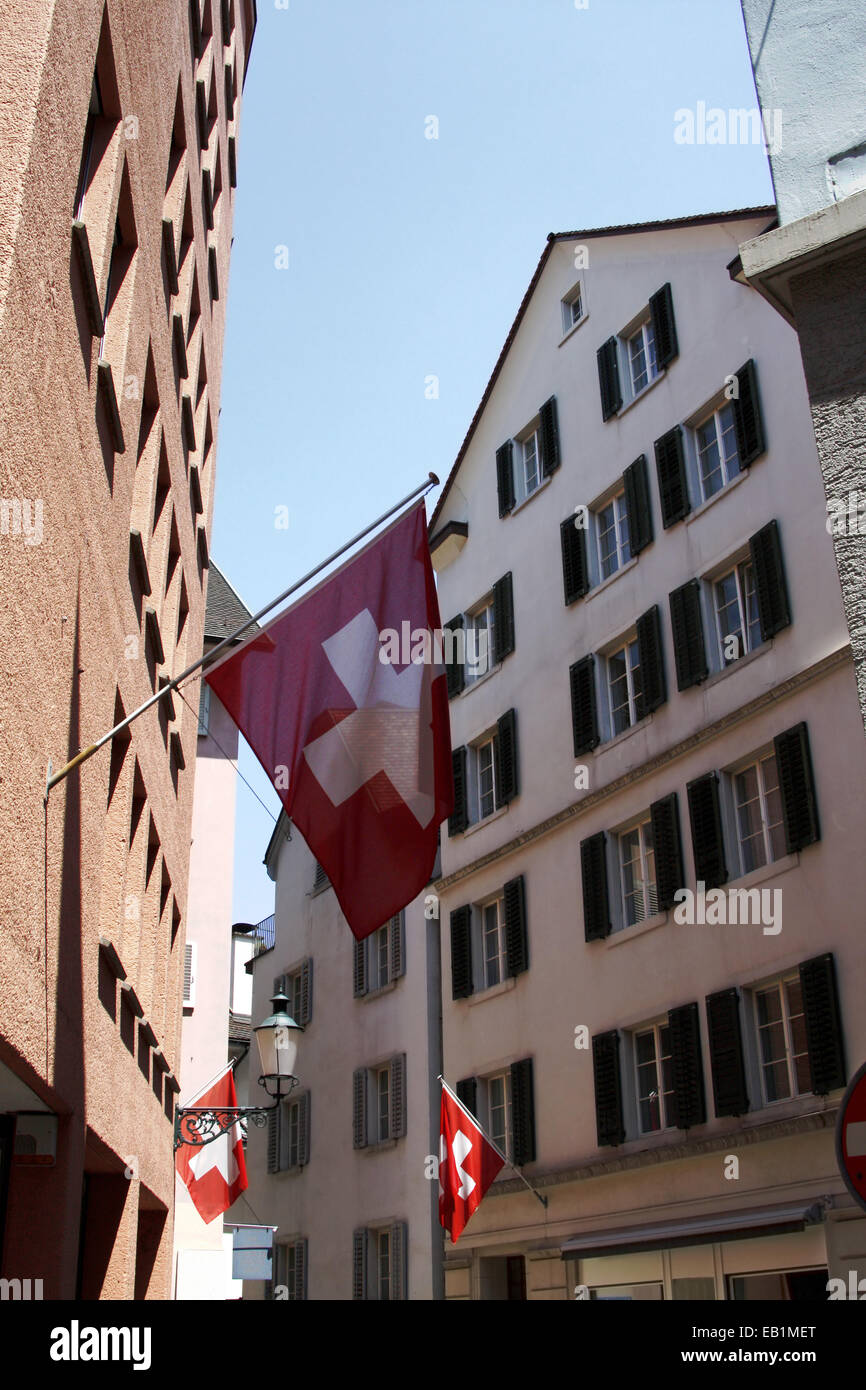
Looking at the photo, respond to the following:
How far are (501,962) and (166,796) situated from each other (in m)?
12.9

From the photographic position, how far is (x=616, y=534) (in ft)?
80.7

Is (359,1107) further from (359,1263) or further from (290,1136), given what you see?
(290,1136)

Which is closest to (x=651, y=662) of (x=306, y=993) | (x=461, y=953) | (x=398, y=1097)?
(x=461, y=953)

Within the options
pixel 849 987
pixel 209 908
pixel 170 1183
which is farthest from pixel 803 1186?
pixel 209 908

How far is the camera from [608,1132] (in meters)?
20.9

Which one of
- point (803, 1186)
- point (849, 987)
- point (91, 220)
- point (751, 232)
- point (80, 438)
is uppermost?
point (751, 232)

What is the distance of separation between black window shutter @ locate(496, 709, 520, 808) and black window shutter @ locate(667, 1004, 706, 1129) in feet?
23.6

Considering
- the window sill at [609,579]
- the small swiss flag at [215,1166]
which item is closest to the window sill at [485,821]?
the window sill at [609,579]

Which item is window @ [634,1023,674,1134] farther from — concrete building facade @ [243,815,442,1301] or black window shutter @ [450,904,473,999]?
concrete building facade @ [243,815,442,1301]

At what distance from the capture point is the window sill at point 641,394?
2373 cm

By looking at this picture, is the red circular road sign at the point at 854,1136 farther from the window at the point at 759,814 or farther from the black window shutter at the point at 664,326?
the black window shutter at the point at 664,326

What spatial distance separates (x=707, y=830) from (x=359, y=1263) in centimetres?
1391

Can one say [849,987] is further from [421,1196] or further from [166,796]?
[421,1196]

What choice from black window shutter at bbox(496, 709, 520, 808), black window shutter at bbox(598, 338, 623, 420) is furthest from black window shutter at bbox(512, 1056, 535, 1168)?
black window shutter at bbox(598, 338, 623, 420)
